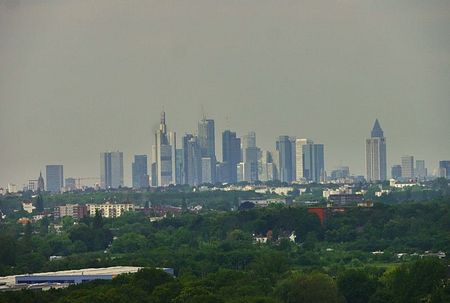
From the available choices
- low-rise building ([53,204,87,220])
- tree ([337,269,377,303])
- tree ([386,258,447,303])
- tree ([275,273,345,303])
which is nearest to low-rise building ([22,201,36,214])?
low-rise building ([53,204,87,220])

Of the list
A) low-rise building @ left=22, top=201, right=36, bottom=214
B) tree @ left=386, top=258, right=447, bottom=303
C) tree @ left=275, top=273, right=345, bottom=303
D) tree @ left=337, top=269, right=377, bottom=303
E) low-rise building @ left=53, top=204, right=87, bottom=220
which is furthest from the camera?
low-rise building @ left=22, top=201, right=36, bottom=214

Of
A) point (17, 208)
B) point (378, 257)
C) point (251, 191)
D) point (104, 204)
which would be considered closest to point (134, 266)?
point (378, 257)

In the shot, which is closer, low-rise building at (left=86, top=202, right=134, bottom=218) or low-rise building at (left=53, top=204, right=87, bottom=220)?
low-rise building at (left=53, top=204, right=87, bottom=220)

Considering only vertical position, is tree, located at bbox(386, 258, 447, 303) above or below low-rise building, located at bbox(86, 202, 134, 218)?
below

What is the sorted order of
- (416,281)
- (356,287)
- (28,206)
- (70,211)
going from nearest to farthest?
(416,281), (356,287), (70,211), (28,206)

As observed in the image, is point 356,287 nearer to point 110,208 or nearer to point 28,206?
point 110,208

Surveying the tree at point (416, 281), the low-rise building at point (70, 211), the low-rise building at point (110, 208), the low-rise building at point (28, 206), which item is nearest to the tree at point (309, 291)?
the tree at point (416, 281)

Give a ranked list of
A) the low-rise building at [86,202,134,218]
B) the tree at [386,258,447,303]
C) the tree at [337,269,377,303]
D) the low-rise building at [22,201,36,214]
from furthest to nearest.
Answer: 1. the low-rise building at [22,201,36,214]
2. the low-rise building at [86,202,134,218]
3. the tree at [337,269,377,303]
4. the tree at [386,258,447,303]

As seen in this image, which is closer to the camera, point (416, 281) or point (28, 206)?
point (416, 281)

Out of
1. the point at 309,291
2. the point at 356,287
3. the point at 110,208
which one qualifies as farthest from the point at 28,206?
the point at 309,291

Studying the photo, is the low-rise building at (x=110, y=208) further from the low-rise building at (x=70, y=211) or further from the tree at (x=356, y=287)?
the tree at (x=356, y=287)

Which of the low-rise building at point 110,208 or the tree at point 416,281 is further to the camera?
the low-rise building at point 110,208

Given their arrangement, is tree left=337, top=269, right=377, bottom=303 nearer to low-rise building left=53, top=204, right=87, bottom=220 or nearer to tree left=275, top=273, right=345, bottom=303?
tree left=275, top=273, right=345, bottom=303
